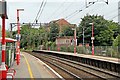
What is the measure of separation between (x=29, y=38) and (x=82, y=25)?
2676 centimetres

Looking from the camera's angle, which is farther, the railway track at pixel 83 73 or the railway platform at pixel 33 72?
the railway track at pixel 83 73

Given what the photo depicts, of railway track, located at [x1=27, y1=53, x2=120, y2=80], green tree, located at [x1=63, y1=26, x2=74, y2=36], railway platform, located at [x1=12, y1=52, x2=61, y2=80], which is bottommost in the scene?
railway track, located at [x1=27, y1=53, x2=120, y2=80]

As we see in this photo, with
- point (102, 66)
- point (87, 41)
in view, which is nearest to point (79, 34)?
point (87, 41)

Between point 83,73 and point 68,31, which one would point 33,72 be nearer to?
point 83,73

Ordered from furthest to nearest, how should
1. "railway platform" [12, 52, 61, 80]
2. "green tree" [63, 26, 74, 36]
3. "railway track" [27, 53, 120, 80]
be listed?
"green tree" [63, 26, 74, 36], "railway track" [27, 53, 120, 80], "railway platform" [12, 52, 61, 80]

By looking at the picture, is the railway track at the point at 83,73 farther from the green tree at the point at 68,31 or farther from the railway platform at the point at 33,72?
the green tree at the point at 68,31

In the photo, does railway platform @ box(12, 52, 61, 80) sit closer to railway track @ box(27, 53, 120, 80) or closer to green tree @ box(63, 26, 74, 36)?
railway track @ box(27, 53, 120, 80)

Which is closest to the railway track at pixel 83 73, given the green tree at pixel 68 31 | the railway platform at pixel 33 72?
the railway platform at pixel 33 72

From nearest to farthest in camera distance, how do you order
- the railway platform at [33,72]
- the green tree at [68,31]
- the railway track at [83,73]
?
1. the railway platform at [33,72]
2. the railway track at [83,73]
3. the green tree at [68,31]

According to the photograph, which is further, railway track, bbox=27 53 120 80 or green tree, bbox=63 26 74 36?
green tree, bbox=63 26 74 36

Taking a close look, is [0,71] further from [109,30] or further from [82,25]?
[82,25]

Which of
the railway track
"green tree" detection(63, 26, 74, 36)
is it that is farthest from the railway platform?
"green tree" detection(63, 26, 74, 36)

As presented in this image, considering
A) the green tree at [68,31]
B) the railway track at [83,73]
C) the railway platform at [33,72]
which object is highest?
the green tree at [68,31]


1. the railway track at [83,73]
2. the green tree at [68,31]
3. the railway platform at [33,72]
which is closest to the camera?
the railway platform at [33,72]
